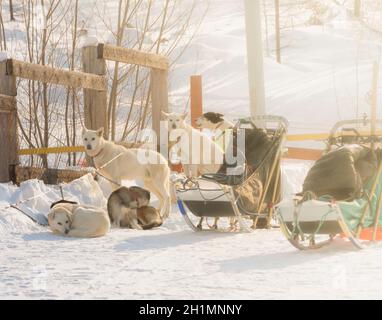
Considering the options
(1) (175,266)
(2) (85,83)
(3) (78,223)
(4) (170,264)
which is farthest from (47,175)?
(1) (175,266)

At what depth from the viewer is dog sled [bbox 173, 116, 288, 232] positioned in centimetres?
761

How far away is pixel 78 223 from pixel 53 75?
2947mm

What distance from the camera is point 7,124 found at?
8914mm

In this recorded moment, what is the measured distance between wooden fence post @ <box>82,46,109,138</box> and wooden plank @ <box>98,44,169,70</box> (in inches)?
3.8

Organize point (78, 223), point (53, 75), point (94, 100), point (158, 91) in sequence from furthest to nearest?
point (158, 91) → point (94, 100) → point (53, 75) → point (78, 223)

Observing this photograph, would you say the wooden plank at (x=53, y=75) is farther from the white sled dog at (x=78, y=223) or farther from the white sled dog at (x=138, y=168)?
the white sled dog at (x=78, y=223)

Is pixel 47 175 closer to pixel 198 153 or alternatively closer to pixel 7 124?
pixel 7 124

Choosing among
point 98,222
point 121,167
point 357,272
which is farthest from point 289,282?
point 121,167

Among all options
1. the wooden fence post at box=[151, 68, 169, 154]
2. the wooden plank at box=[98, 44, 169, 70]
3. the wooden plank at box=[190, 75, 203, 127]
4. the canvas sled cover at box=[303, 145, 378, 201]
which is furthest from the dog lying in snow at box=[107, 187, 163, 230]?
the wooden plank at box=[190, 75, 203, 127]

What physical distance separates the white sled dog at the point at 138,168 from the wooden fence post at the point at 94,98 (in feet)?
3.11
